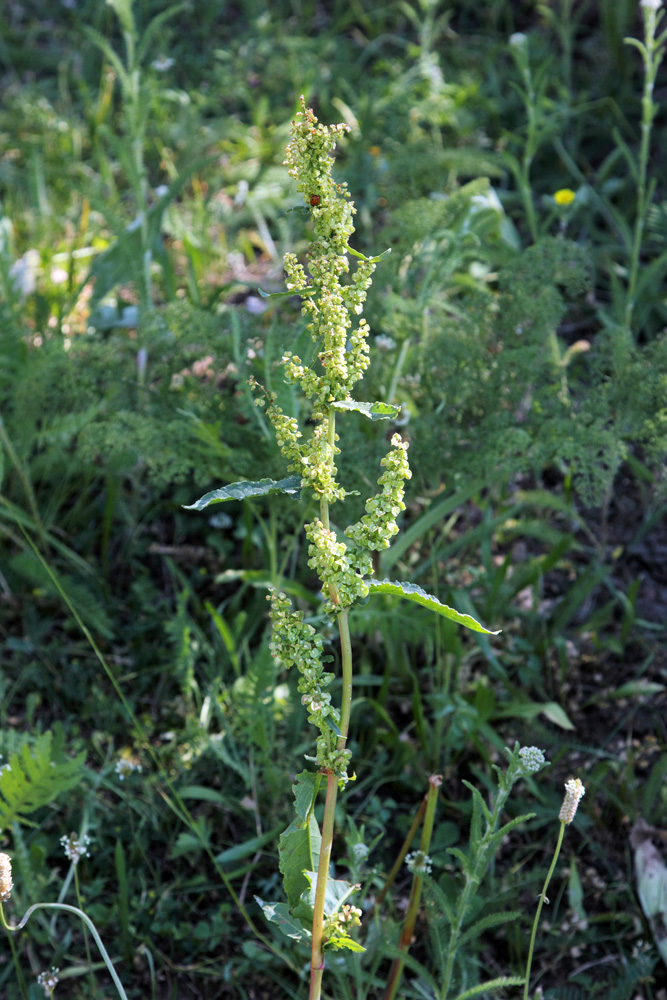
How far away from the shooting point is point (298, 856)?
4.99 ft

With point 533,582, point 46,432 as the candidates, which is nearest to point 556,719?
point 533,582

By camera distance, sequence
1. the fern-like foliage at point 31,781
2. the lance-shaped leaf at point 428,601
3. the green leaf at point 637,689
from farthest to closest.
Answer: the green leaf at point 637,689, the fern-like foliage at point 31,781, the lance-shaped leaf at point 428,601

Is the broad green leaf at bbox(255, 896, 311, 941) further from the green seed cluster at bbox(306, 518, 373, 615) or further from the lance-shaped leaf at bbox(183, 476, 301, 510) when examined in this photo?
the lance-shaped leaf at bbox(183, 476, 301, 510)

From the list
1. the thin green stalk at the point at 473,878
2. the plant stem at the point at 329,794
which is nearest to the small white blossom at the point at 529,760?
the thin green stalk at the point at 473,878

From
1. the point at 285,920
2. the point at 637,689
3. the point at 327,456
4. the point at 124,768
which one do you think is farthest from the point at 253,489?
the point at 637,689

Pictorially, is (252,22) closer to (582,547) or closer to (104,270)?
(104,270)

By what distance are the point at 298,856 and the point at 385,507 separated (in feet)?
2.04

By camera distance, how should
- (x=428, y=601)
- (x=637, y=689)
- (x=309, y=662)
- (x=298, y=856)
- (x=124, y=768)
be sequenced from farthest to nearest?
(x=637, y=689)
(x=124, y=768)
(x=298, y=856)
(x=309, y=662)
(x=428, y=601)

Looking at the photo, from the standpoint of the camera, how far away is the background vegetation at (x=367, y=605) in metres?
2.04

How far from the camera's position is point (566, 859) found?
2143 millimetres

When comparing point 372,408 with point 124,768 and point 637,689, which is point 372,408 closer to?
point 124,768

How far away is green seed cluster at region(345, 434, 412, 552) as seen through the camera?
130 cm

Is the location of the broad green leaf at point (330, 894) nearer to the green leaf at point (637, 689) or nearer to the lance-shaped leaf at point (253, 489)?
the lance-shaped leaf at point (253, 489)

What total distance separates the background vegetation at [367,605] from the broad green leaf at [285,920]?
0.29 m
